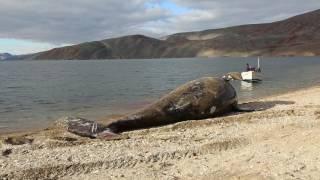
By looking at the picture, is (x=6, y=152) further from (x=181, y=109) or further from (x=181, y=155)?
(x=181, y=109)

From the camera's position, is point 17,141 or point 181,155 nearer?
point 181,155

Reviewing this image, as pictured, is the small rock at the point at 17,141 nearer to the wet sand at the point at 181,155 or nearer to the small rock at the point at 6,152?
the wet sand at the point at 181,155

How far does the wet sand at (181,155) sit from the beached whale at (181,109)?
3.92 feet

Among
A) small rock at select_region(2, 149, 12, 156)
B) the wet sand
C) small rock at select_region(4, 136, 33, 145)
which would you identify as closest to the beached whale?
the wet sand

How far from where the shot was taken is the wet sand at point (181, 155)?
31.8 ft

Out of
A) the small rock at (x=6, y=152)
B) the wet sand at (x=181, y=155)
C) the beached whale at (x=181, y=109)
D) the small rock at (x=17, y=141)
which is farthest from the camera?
the beached whale at (x=181, y=109)

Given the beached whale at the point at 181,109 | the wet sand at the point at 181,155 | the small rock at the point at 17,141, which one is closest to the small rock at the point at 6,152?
the wet sand at the point at 181,155

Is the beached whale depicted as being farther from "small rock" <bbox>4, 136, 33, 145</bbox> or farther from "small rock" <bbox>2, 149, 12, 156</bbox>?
"small rock" <bbox>2, 149, 12, 156</bbox>

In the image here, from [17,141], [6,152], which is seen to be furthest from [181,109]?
[6,152]

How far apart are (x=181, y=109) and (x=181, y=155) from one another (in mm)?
6316

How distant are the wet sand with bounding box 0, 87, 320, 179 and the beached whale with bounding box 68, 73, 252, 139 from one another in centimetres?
120

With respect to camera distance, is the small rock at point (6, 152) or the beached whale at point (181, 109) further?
the beached whale at point (181, 109)

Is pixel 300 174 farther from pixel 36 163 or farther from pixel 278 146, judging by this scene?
pixel 36 163

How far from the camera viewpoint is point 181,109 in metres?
17.3
